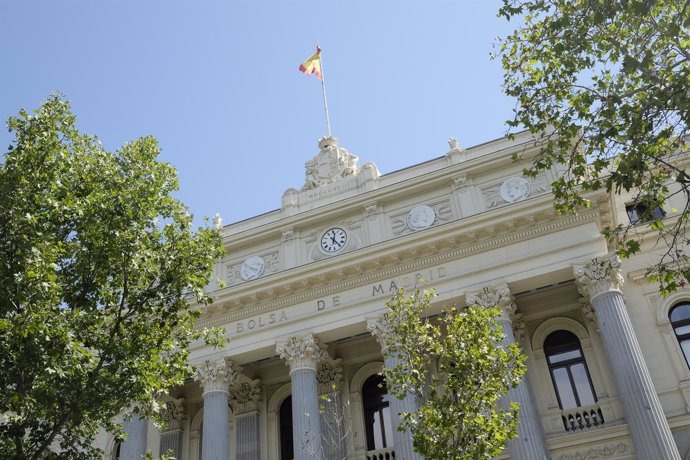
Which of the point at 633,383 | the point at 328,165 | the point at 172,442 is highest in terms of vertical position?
the point at 328,165

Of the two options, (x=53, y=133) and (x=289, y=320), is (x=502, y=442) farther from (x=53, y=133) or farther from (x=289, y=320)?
(x=289, y=320)

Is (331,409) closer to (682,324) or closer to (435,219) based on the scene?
(435,219)

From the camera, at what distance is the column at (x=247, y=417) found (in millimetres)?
24250

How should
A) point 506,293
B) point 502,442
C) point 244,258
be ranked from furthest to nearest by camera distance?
point 244,258 → point 506,293 → point 502,442

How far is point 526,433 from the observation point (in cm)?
1864

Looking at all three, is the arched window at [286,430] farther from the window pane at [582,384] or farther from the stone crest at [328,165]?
the window pane at [582,384]

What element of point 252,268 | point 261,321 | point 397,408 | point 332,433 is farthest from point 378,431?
point 252,268

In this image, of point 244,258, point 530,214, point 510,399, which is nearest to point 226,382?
point 244,258

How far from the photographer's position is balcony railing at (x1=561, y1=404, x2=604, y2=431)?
2061 cm

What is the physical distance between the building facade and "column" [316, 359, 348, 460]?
0.07 metres

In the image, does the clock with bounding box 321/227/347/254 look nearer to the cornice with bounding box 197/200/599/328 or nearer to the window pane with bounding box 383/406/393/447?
the cornice with bounding box 197/200/599/328

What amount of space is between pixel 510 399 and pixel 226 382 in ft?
31.1

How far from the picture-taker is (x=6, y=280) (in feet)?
40.9

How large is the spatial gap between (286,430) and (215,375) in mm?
3672
